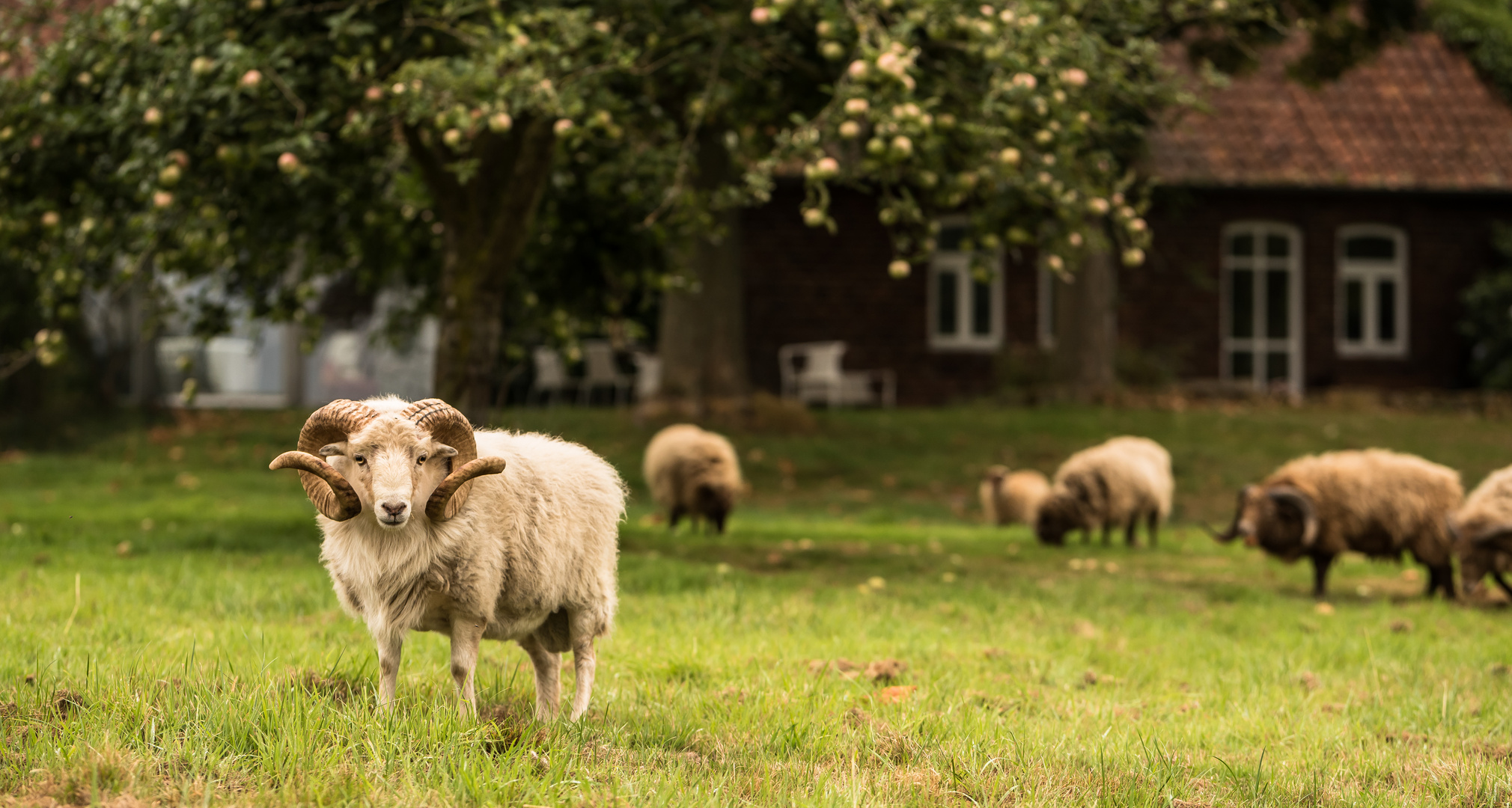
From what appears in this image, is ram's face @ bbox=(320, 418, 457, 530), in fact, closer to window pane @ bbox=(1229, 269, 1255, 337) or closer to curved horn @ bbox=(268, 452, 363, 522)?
curved horn @ bbox=(268, 452, 363, 522)

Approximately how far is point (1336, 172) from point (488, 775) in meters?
24.9

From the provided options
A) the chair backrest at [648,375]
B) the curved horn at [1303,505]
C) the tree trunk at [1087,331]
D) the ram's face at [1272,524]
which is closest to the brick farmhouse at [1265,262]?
the tree trunk at [1087,331]

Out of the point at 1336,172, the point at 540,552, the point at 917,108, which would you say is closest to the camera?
the point at 540,552

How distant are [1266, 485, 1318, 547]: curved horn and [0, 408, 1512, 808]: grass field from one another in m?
0.55

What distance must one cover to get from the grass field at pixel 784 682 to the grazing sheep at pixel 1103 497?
1.10 feet

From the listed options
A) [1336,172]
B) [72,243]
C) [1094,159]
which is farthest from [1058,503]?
[1336,172]

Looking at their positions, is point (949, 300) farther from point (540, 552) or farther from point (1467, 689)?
point (540, 552)

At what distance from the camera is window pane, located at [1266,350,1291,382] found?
27.2 meters

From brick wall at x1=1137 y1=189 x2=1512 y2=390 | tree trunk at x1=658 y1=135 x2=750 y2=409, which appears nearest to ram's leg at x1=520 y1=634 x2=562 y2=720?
tree trunk at x1=658 y1=135 x2=750 y2=409

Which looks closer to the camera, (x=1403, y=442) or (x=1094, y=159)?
(x=1094, y=159)

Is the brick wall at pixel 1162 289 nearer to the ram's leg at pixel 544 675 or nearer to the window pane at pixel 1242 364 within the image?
the window pane at pixel 1242 364

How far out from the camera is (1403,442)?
20344 millimetres

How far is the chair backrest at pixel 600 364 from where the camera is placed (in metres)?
23.7

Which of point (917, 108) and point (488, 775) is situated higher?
point (917, 108)
